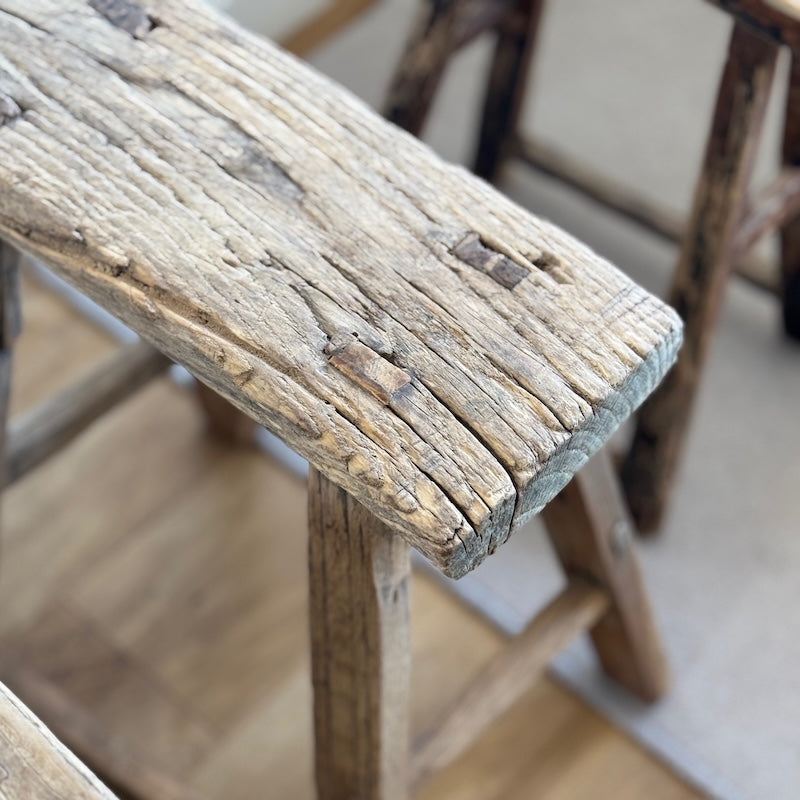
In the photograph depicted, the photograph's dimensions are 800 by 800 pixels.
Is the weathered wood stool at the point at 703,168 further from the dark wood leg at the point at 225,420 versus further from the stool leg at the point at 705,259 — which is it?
the dark wood leg at the point at 225,420

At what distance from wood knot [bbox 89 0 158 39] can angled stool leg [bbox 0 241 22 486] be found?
0.24m

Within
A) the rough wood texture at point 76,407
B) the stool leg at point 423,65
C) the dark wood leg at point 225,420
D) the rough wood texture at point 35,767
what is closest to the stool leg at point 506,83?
the stool leg at point 423,65

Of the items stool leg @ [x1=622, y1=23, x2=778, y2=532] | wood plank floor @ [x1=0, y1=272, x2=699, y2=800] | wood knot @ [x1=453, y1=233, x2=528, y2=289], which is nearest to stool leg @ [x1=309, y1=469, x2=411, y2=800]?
wood knot @ [x1=453, y1=233, x2=528, y2=289]

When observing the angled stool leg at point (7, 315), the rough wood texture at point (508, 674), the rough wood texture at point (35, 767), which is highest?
the rough wood texture at point (35, 767)

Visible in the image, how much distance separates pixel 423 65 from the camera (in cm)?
138

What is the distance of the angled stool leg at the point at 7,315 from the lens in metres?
1.03

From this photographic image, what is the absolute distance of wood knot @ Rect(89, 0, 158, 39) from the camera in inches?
34.1

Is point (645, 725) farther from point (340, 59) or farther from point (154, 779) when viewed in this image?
point (340, 59)

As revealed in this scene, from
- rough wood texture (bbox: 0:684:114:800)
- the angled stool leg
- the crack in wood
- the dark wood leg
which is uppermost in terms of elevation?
the crack in wood

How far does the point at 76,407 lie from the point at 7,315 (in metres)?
0.15

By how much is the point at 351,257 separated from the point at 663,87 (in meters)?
1.38

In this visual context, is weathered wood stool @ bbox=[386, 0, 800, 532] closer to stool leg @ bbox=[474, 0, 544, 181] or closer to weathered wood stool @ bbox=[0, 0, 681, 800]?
stool leg @ bbox=[474, 0, 544, 181]

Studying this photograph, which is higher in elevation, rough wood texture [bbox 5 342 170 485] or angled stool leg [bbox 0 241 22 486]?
angled stool leg [bbox 0 241 22 486]

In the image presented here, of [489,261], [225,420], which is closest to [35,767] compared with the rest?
[489,261]
